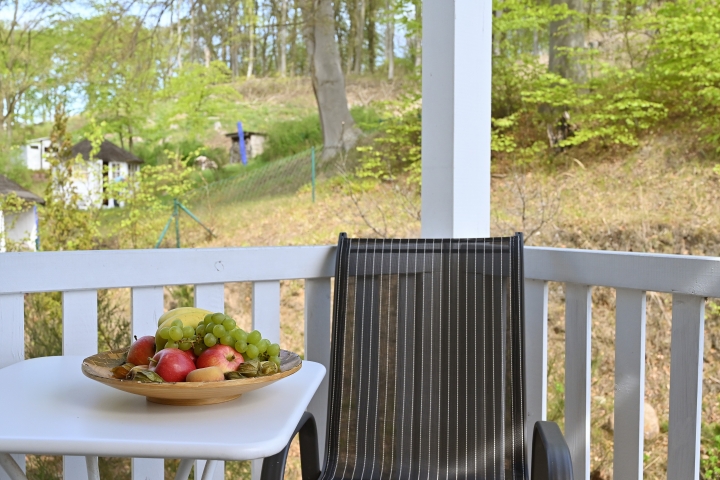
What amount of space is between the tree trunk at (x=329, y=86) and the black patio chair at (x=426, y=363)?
6614 millimetres

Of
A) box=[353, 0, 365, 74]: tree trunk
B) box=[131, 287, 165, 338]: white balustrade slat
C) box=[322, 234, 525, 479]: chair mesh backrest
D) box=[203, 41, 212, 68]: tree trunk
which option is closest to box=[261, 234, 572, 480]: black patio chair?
box=[322, 234, 525, 479]: chair mesh backrest

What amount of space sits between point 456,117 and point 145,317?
793 millimetres

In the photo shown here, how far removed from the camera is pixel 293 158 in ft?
26.7

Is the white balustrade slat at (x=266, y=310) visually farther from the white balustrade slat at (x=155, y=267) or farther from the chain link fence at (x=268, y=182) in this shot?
the chain link fence at (x=268, y=182)

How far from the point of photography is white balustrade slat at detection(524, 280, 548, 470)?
149 centimetres

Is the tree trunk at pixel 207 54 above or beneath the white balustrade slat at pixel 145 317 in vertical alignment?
above

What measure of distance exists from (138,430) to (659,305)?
4507mm

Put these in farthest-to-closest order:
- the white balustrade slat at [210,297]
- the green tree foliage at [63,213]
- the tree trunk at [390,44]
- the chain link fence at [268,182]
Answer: the tree trunk at [390,44] → the chain link fence at [268,182] → the green tree foliage at [63,213] → the white balustrade slat at [210,297]

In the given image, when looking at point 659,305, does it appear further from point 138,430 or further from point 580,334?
point 138,430

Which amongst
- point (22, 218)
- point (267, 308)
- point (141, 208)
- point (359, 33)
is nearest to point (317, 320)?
point (267, 308)

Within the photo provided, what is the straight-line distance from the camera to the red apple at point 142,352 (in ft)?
3.13

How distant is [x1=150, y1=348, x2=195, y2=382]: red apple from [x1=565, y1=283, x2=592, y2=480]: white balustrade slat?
84cm

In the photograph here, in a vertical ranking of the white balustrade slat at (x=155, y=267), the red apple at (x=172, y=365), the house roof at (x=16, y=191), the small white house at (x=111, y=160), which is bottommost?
the red apple at (x=172, y=365)

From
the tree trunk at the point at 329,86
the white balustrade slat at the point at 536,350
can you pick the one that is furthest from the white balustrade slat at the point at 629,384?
the tree trunk at the point at 329,86
